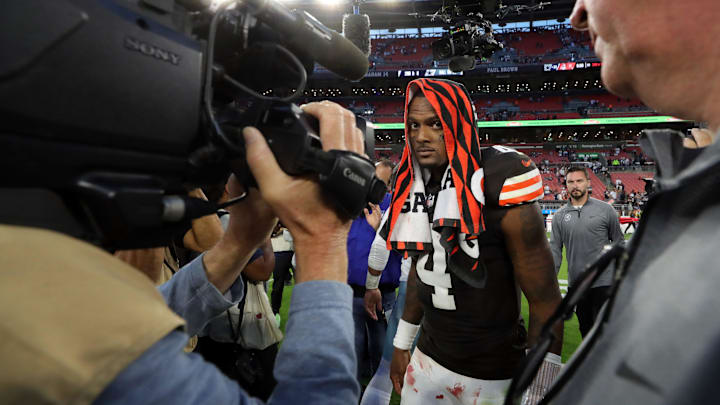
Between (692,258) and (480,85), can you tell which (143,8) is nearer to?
(692,258)

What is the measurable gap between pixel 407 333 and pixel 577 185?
3154mm

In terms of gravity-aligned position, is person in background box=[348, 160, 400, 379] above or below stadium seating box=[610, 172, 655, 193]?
below

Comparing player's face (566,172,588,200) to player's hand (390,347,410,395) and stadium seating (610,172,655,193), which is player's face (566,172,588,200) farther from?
stadium seating (610,172,655,193)

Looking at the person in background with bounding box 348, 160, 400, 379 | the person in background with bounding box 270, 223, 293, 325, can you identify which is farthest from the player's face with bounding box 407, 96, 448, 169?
the person in background with bounding box 270, 223, 293, 325

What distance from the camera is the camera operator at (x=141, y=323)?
1.19 ft

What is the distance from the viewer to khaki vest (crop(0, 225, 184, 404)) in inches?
13.9

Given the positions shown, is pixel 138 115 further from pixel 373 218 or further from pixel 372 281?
pixel 373 218

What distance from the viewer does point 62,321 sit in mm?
377

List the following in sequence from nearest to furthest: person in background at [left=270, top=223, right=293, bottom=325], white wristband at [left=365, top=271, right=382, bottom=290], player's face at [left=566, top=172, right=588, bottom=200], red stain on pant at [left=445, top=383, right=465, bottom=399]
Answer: red stain on pant at [left=445, top=383, right=465, bottom=399] → white wristband at [left=365, top=271, right=382, bottom=290] → player's face at [left=566, top=172, right=588, bottom=200] → person in background at [left=270, top=223, right=293, bottom=325]

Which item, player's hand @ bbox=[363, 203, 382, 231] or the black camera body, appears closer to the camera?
player's hand @ bbox=[363, 203, 382, 231]

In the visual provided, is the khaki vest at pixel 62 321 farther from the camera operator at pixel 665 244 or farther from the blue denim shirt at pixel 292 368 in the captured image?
the camera operator at pixel 665 244

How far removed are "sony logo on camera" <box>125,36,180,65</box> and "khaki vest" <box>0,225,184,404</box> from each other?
0.84ft

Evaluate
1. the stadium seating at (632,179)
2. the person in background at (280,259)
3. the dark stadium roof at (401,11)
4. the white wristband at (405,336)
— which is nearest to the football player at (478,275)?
the white wristband at (405,336)

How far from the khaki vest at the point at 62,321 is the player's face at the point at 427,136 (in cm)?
162
